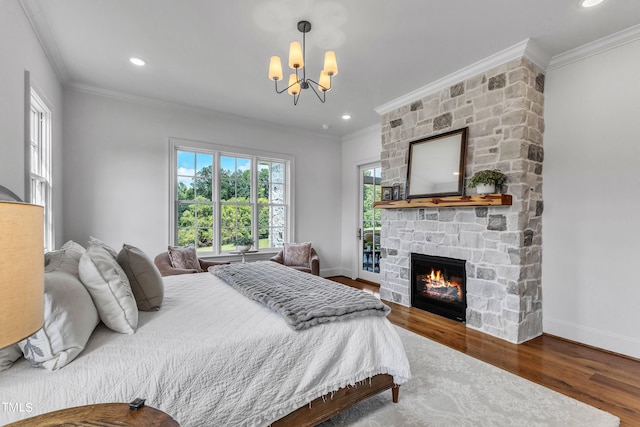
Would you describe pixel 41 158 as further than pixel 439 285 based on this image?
No

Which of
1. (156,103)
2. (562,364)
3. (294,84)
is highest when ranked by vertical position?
(156,103)

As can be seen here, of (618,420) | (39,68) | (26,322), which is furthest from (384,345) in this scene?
(39,68)

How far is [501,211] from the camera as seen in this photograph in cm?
306

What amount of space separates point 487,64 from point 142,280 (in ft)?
12.1

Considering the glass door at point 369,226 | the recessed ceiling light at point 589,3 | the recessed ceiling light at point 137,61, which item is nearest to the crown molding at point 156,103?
the recessed ceiling light at point 137,61

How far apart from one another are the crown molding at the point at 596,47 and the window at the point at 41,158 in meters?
→ 4.97

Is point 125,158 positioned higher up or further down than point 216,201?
higher up

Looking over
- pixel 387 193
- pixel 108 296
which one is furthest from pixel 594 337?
pixel 108 296

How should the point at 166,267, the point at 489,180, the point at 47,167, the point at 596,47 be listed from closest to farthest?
the point at 596,47 → the point at 489,180 → the point at 47,167 → the point at 166,267

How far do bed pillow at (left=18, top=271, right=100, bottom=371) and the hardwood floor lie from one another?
2830 millimetres

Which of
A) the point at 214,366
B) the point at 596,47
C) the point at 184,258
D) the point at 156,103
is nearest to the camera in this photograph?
the point at 214,366

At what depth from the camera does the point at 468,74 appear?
11.0 ft

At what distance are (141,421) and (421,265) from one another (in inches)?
141

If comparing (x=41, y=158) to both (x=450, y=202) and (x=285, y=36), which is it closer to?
(x=285, y=36)
